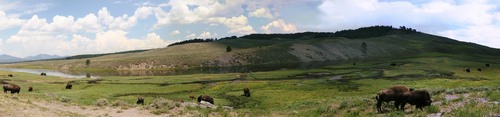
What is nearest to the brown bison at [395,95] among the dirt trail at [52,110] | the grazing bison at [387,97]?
the grazing bison at [387,97]

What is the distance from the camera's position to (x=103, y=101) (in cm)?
3528

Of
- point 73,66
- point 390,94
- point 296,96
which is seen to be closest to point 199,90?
point 296,96

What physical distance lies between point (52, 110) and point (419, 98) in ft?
80.9

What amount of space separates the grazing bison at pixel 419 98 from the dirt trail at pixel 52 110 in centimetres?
1838

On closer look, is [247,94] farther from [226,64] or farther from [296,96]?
[226,64]

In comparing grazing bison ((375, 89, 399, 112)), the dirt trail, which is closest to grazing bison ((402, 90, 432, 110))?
grazing bison ((375, 89, 399, 112))

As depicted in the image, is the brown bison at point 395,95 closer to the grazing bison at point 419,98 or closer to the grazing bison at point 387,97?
the grazing bison at point 387,97

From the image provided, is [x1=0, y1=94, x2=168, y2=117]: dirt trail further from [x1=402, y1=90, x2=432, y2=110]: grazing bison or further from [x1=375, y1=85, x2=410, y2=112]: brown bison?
[x1=402, y1=90, x2=432, y2=110]: grazing bison

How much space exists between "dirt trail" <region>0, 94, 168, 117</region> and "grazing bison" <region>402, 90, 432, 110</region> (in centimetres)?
1838

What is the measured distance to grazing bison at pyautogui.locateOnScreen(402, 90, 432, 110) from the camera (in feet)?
77.0

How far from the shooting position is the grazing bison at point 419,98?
23484 millimetres

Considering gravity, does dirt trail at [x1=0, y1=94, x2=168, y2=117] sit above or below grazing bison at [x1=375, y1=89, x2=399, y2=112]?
A: below

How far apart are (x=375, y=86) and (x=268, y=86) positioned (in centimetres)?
1592

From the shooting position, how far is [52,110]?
27703 mm
